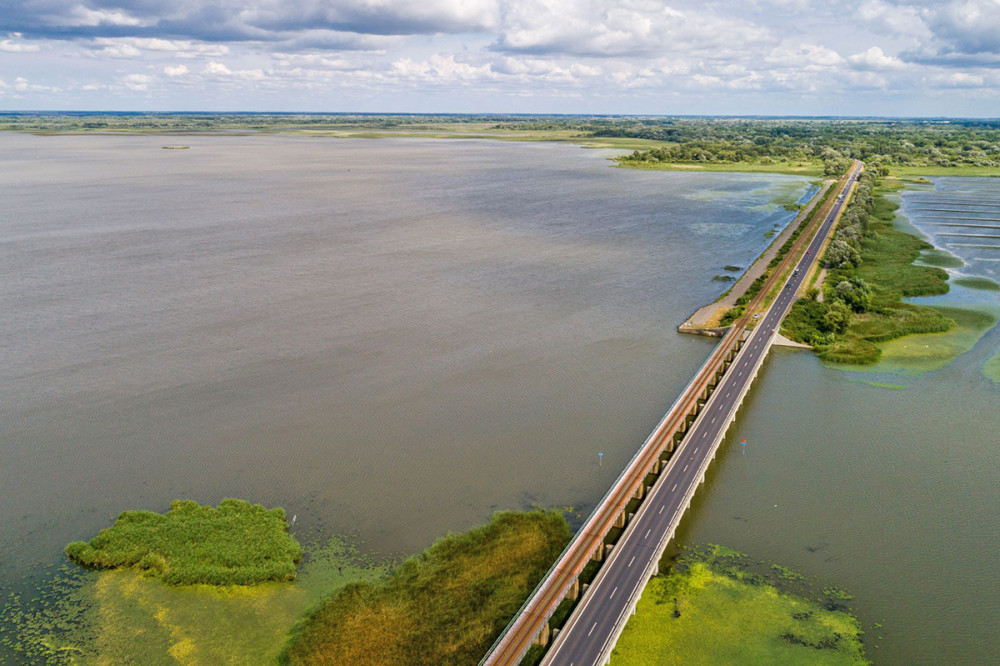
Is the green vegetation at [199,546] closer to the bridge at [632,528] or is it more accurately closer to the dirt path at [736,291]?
the bridge at [632,528]

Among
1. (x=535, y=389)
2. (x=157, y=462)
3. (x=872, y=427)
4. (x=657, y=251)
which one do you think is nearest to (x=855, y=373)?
(x=872, y=427)

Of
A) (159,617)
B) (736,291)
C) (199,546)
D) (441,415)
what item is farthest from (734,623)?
(736,291)

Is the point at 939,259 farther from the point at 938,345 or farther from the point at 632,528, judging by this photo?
the point at 632,528

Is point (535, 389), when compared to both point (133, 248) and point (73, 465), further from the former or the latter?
point (133, 248)

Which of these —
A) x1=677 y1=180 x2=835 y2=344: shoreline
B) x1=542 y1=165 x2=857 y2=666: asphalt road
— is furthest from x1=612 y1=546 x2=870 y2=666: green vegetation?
x1=677 y1=180 x2=835 y2=344: shoreline

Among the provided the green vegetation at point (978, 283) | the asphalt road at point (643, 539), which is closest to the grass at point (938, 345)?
the green vegetation at point (978, 283)
